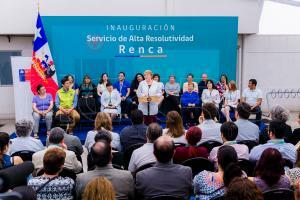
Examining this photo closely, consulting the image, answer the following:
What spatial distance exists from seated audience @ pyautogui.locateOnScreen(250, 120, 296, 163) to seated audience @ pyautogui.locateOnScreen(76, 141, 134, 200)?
1.41 metres

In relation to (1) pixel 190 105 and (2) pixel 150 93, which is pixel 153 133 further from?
(1) pixel 190 105

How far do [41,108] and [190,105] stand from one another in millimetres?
3172

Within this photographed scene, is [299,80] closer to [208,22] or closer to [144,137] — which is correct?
[208,22]

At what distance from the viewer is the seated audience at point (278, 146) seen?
3.79 metres

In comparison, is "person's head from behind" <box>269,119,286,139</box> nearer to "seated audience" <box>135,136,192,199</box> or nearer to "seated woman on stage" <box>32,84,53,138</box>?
"seated audience" <box>135,136,192,199</box>

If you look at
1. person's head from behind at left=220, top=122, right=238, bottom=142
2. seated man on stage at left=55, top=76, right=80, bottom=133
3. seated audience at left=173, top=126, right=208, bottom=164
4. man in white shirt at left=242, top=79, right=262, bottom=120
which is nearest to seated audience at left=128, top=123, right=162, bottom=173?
seated audience at left=173, top=126, right=208, bottom=164

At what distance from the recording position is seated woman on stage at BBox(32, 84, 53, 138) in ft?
25.4

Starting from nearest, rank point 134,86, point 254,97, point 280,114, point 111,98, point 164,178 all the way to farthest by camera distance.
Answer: point 164,178
point 280,114
point 111,98
point 254,97
point 134,86

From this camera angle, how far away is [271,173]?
9.57 feet

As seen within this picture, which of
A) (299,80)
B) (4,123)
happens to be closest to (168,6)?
(299,80)

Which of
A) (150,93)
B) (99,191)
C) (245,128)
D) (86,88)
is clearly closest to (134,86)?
(86,88)

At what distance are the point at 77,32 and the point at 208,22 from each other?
3.32 meters

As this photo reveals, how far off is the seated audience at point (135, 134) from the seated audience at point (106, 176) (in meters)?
1.68

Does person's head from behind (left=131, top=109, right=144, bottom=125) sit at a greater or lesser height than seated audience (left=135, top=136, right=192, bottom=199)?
greater
